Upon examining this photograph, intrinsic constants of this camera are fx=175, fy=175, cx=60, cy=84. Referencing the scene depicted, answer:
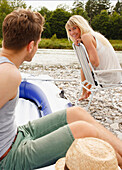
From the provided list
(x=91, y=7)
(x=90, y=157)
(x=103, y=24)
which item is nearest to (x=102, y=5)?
(x=91, y=7)

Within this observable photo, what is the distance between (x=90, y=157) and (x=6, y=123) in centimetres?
48

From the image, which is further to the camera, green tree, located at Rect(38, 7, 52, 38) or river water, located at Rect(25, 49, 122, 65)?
green tree, located at Rect(38, 7, 52, 38)

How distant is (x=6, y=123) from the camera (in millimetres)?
892

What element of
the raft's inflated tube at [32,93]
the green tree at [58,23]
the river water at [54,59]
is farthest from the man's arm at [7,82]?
the green tree at [58,23]

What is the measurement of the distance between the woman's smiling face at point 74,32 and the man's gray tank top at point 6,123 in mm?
1841

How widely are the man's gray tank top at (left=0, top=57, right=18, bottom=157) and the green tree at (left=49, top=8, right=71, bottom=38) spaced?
32623 mm

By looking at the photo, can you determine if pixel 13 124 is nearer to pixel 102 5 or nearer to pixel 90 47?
pixel 90 47

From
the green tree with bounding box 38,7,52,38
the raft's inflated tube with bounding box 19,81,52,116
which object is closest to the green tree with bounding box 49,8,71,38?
the green tree with bounding box 38,7,52,38

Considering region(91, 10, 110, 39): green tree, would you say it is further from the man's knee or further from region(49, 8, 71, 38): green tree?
the man's knee

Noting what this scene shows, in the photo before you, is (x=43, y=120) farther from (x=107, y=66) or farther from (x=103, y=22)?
(x=103, y=22)

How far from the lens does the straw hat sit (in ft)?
1.95

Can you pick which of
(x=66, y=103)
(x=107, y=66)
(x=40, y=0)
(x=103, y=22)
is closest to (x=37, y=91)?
(x=66, y=103)

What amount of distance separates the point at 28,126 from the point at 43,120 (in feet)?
0.34

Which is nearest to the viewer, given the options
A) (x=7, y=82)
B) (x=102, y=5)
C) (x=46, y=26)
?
(x=7, y=82)
